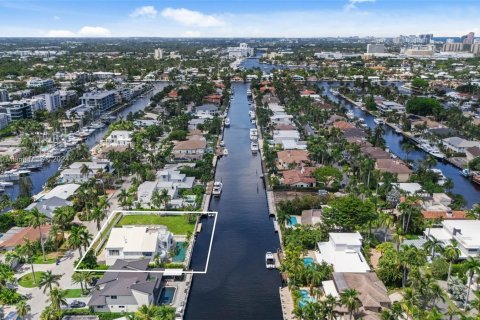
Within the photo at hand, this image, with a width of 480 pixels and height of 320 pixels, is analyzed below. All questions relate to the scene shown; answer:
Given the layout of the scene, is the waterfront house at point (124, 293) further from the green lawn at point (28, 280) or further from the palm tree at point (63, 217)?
the palm tree at point (63, 217)

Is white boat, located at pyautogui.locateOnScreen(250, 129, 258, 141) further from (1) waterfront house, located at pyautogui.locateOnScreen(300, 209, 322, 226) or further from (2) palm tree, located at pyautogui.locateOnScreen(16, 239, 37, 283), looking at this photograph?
(2) palm tree, located at pyautogui.locateOnScreen(16, 239, 37, 283)

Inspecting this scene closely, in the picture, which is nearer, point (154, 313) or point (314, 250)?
point (154, 313)

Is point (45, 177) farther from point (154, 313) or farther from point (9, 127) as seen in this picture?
point (154, 313)

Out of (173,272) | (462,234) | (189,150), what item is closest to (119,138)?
(189,150)

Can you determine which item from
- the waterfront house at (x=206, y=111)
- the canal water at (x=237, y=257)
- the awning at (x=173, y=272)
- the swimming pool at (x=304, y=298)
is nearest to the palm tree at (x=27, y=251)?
the awning at (x=173, y=272)

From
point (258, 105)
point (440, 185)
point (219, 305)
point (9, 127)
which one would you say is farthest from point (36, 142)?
point (440, 185)
